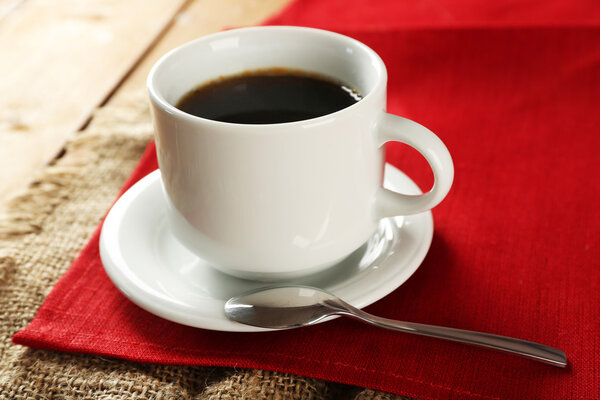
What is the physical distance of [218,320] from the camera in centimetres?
48

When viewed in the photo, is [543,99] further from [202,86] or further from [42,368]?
[42,368]

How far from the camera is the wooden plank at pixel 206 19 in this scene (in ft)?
3.36

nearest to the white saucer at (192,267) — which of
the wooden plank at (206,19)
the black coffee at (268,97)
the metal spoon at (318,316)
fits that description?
the metal spoon at (318,316)

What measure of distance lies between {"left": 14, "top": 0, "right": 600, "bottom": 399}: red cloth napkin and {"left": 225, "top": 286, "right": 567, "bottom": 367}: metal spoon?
0.01m

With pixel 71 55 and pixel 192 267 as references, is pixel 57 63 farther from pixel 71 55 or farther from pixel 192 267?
pixel 192 267

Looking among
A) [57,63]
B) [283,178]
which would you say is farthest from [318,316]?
[57,63]

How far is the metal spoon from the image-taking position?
47 cm

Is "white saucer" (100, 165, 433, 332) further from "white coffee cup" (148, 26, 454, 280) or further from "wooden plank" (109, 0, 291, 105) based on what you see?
"wooden plank" (109, 0, 291, 105)

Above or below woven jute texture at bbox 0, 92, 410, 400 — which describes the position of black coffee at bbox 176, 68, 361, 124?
above

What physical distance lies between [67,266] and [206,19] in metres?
0.66

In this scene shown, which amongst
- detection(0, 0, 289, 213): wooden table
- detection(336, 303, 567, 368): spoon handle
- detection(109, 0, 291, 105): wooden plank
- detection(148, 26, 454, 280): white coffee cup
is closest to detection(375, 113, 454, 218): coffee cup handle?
detection(148, 26, 454, 280): white coffee cup

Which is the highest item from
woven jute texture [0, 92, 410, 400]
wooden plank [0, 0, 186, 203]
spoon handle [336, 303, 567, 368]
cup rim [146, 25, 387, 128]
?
cup rim [146, 25, 387, 128]

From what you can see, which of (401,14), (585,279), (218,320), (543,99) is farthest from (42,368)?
(401,14)

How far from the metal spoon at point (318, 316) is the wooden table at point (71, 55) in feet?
1.18
